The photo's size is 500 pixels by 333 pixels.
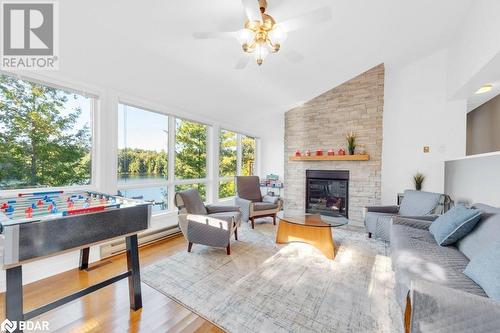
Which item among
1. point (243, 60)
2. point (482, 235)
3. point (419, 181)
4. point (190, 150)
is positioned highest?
point (243, 60)

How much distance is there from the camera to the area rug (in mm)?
1670

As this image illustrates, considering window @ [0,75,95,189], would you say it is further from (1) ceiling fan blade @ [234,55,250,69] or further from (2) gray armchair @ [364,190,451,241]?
(2) gray armchair @ [364,190,451,241]

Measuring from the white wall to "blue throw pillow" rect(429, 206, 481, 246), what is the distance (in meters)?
2.32

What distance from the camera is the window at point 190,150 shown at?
3988mm

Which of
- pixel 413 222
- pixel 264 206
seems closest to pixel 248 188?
pixel 264 206

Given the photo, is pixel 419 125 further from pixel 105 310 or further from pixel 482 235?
pixel 105 310

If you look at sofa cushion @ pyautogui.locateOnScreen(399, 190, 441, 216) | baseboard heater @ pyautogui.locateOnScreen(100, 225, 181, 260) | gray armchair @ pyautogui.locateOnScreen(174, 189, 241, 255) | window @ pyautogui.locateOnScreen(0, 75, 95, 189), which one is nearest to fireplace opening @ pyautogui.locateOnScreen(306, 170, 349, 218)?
sofa cushion @ pyautogui.locateOnScreen(399, 190, 441, 216)

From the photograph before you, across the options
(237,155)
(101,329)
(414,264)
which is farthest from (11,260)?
(237,155)

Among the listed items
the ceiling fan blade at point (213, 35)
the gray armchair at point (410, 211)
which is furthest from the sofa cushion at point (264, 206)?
the ceiling fan blade at point (213, 35)

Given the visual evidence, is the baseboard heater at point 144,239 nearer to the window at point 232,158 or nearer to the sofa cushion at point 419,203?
the window at point 232,158

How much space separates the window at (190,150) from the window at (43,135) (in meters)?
1.43

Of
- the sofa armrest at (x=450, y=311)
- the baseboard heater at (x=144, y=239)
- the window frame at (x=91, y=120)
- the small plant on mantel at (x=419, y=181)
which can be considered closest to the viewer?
the sofa armrest at (x=450, y=311)

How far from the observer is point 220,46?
2635 mm

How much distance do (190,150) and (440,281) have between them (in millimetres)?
3826
